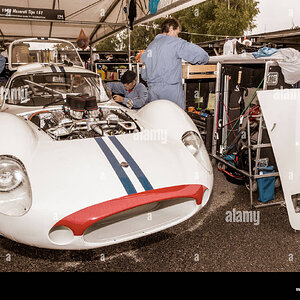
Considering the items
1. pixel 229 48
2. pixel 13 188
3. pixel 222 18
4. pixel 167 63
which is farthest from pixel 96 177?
pixel 222 18

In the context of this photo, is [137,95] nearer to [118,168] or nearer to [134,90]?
[134,90]

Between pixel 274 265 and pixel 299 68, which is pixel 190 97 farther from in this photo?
pixel 274 265

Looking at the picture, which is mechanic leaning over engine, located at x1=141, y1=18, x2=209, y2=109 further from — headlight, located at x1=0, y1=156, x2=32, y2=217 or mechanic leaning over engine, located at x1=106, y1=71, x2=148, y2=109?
headlight, located at x1=0, y1=156, x2=32, y2=217

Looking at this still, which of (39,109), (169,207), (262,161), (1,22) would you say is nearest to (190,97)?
(262,161)

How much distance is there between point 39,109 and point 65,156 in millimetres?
1279

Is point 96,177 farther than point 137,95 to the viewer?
No

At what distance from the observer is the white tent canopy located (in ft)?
27.9

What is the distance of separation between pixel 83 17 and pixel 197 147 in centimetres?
1077

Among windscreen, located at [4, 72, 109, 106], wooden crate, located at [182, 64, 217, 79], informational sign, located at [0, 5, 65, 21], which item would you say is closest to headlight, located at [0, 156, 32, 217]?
windscreen, located at [4, 72, 109, 106]

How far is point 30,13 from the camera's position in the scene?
9.19 m

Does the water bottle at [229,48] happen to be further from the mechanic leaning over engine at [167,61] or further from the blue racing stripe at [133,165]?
the blue racing stripe at [133,165]

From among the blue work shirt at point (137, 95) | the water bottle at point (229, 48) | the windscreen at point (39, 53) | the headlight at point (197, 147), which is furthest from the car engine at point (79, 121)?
the windscreen at point (39, 53)

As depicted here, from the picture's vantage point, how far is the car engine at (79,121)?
2.40 metres

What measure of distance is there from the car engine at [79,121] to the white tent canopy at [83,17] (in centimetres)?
475
